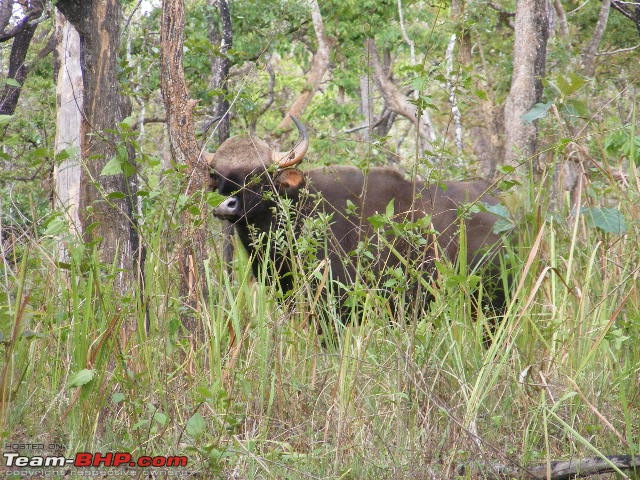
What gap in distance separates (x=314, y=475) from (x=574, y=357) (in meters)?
1.49

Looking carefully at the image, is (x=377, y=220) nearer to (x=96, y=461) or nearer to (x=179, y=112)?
(x=96, y=461)

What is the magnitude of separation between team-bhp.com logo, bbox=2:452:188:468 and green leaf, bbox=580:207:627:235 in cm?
231

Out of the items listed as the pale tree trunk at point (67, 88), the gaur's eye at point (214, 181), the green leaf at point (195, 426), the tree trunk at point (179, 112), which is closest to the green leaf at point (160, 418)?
the green leaf at point (195, 426)

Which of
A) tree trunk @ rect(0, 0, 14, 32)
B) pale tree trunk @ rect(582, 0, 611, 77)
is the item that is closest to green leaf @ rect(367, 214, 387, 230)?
tree trunk @ rect(0, 0, 14, 32)

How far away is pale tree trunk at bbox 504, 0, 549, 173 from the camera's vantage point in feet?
24.7

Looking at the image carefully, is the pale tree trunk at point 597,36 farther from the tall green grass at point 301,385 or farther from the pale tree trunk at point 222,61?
the tall green grass at point 301,385

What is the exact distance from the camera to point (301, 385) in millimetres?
3426

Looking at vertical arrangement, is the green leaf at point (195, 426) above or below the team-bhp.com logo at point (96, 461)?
above

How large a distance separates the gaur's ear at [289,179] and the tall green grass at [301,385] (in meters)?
2.73

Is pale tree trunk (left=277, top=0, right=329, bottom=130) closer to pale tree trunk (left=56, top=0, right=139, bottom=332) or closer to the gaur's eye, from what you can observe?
the gaur's eye

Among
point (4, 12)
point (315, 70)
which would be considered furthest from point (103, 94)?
point (315, 70)

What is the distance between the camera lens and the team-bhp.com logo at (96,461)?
2.84 meters

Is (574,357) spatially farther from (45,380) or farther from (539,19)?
(539,19)

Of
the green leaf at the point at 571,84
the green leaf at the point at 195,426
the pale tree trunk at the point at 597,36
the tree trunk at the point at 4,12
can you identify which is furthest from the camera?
the pale tree trunk at the point at 597,36
